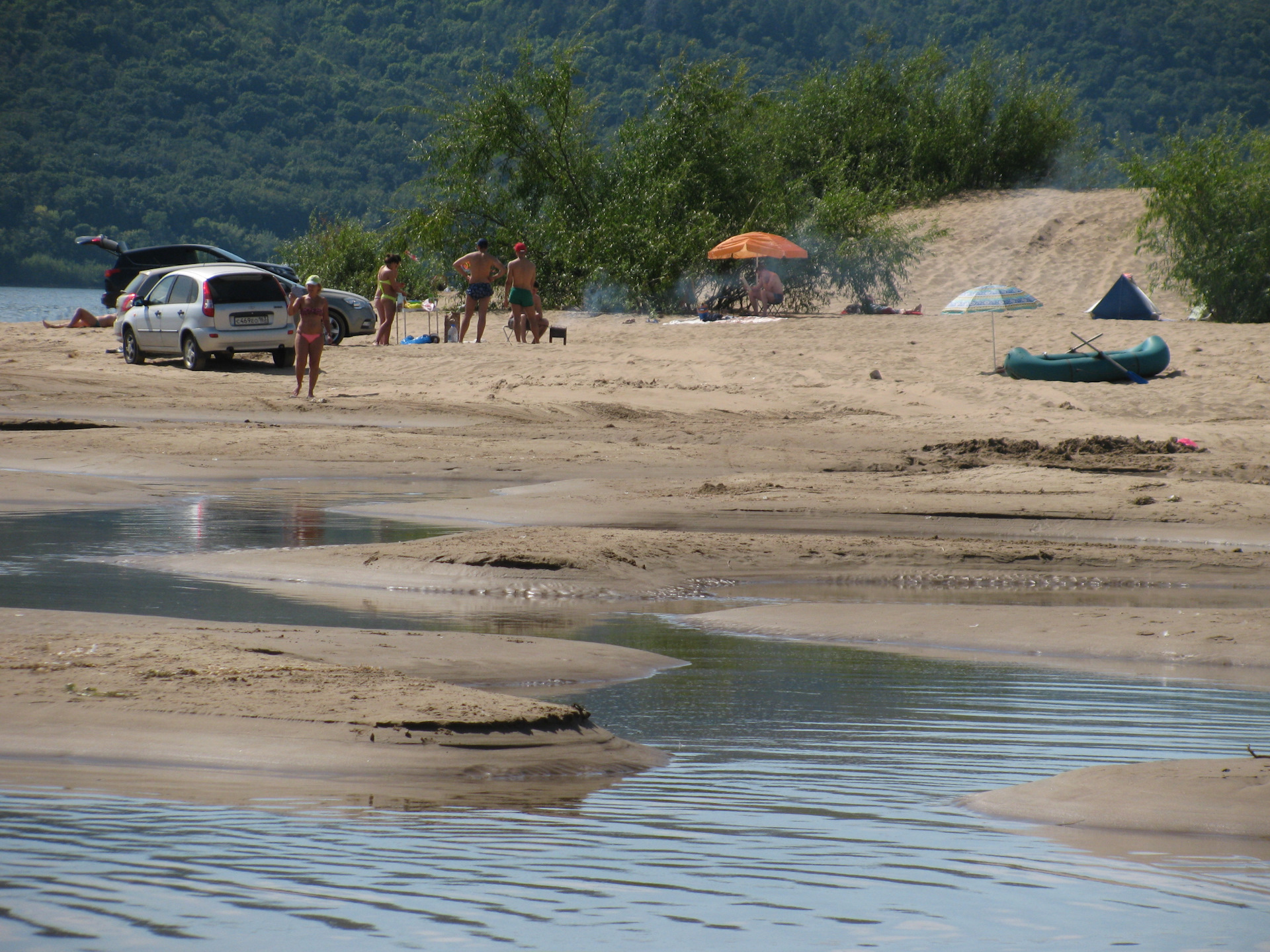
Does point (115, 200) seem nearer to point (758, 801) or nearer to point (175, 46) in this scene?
point (175, 46)

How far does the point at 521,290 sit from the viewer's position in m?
23.3

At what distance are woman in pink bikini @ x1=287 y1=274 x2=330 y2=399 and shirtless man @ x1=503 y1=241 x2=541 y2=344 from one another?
13.2 ft

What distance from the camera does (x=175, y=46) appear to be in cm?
11744

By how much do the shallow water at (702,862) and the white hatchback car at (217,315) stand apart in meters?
16.9

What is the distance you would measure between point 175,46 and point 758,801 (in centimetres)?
12308

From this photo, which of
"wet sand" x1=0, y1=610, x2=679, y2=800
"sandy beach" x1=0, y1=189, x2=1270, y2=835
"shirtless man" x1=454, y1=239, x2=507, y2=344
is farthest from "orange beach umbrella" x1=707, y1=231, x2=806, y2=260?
"wet sand" x1=0, y1=610, x2=679, y2=800

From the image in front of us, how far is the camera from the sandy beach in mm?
7871

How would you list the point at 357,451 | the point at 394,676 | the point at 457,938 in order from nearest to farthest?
the point at 457,938, the point at 394,676, the point at 357,451

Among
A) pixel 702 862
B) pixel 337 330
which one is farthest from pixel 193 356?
pixel 702 862

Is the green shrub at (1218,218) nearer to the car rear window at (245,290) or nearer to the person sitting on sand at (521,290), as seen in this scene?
the person sitting on sand at (521,290)

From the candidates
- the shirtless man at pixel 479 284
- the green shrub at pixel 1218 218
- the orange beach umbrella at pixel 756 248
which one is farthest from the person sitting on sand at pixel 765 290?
the green shrub at pixel 1218 218

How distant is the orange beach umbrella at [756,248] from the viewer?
26750 mm

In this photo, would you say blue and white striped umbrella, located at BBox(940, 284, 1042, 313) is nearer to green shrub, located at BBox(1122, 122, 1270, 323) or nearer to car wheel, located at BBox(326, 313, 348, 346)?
green shrub, located at BBox(1122, 122, 1270, 323)

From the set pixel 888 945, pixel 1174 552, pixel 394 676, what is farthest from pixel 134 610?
pixel 1174 552
